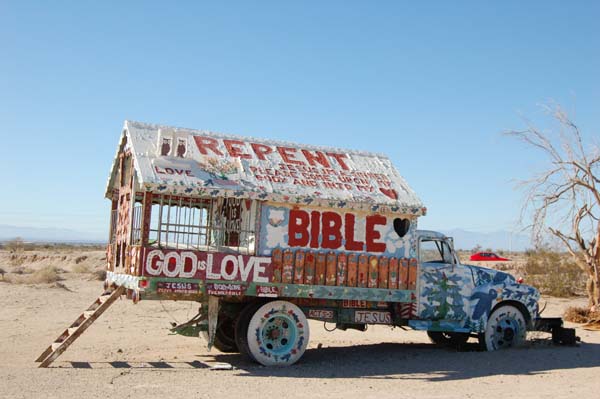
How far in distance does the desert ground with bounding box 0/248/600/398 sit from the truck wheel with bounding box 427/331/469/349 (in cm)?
24

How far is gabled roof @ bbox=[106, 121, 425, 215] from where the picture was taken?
412 inches

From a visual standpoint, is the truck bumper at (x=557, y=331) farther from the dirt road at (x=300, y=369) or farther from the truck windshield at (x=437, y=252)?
the truck windshield at (x=437, y=252)

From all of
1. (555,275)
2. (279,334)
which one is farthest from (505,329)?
(555,275)

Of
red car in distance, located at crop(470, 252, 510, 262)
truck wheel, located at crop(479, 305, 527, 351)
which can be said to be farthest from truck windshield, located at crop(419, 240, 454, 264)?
red car in distance, located at crop(470, 252, 510, 262)

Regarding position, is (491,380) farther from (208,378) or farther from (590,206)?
(590,206)

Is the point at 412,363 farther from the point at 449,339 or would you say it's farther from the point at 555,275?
the point at 555,275

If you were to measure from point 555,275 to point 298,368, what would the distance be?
2014 centimetres

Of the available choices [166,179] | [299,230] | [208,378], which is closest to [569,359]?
[299,230]

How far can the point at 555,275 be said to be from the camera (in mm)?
27984

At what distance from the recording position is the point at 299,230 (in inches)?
439

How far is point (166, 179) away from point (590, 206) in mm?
11986

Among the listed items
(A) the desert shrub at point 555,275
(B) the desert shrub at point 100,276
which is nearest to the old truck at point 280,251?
(A) the desert shrub at point 555,275

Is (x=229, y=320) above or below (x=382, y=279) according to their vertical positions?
below

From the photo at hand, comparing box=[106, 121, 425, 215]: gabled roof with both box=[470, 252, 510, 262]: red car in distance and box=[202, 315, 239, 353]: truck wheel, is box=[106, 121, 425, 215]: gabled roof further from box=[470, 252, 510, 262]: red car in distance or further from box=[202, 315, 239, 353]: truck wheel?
box=[470, 252, 510, 262]: red car in distance
